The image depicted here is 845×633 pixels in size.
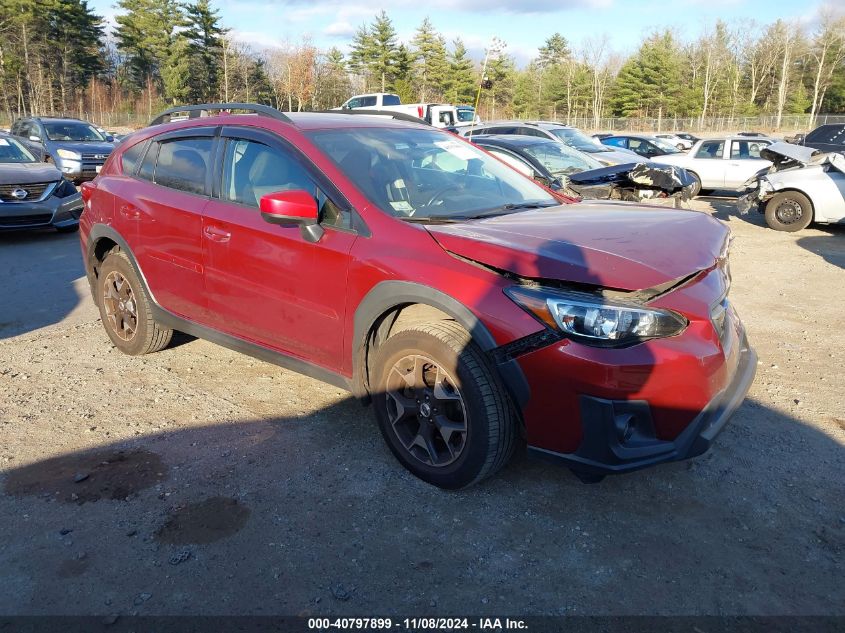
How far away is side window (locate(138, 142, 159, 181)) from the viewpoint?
476 centimetres

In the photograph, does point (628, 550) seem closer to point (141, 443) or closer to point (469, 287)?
point (469, 287)

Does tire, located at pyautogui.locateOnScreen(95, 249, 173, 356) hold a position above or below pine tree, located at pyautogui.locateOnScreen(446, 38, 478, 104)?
below

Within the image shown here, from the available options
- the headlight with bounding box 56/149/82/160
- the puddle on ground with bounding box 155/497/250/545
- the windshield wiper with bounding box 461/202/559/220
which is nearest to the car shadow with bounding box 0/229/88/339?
the puddle on ground with bounding box 155/497/250/545

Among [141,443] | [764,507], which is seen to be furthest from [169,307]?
[764,507]

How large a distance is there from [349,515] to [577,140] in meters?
13.3

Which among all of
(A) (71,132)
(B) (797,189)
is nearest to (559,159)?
(B) (797,189)

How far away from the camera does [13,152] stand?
1167 centimetres

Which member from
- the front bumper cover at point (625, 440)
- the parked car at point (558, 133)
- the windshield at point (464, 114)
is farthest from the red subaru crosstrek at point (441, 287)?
the windshield at point (464, 114)

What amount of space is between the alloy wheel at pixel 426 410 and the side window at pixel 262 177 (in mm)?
848

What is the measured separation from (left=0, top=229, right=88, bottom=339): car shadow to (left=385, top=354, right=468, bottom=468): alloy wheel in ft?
13.9

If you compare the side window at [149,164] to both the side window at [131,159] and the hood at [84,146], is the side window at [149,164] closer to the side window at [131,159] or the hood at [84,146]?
the side window at [131,159]

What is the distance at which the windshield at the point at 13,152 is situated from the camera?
37.4 ft

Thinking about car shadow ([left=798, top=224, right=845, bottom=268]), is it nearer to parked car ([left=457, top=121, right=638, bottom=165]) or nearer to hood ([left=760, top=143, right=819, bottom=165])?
hood ([left=760, top=143, right=819, bottom=165])

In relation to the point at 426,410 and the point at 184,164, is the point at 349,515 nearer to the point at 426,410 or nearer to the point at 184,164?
the point at 426,410
